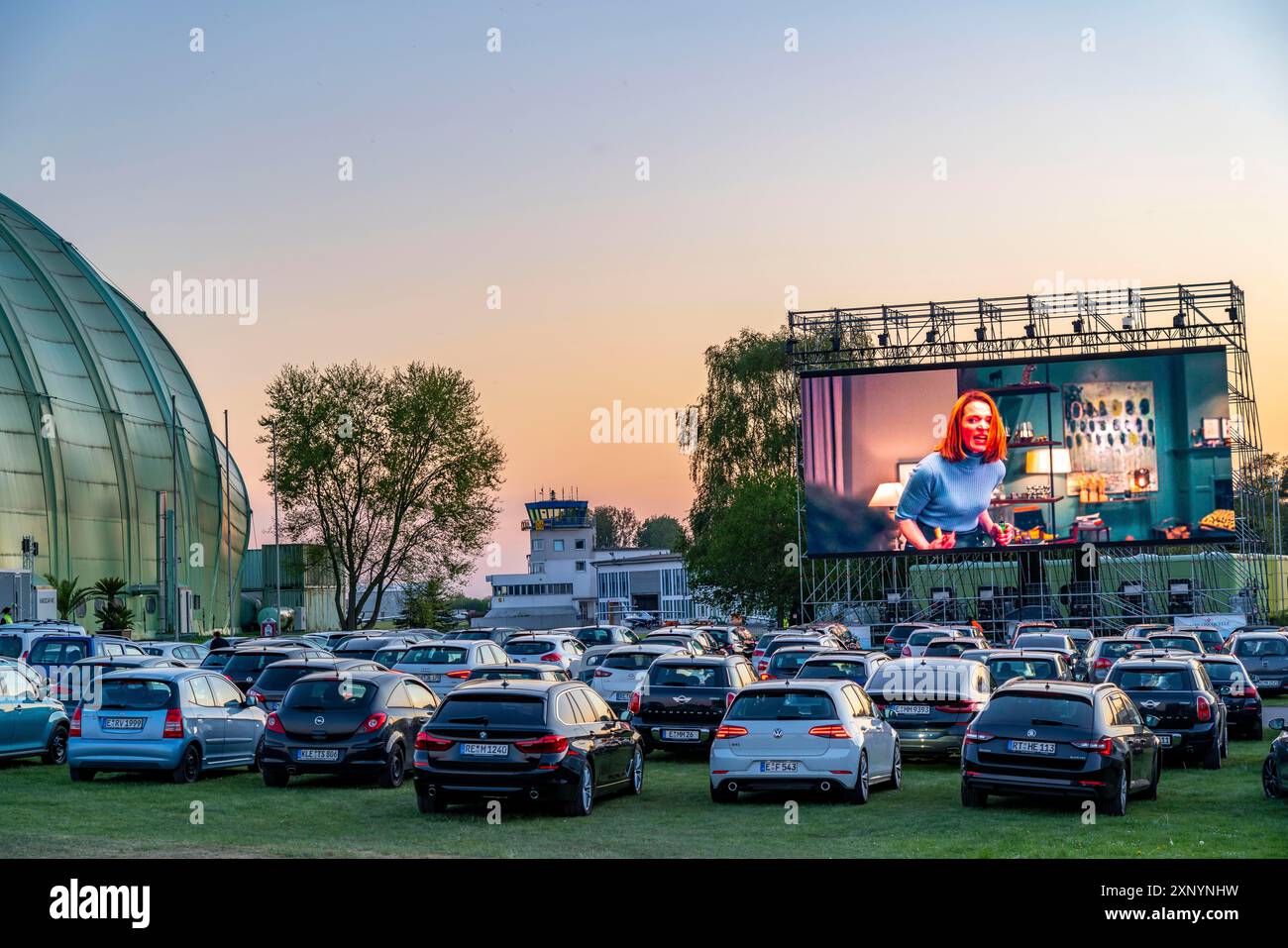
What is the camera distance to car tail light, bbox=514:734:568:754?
1577 cm

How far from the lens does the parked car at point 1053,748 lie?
618 inches

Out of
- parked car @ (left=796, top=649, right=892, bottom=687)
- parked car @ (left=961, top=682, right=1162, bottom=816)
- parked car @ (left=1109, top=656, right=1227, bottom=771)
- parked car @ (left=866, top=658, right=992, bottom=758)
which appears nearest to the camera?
parked car @ (left=961, top=682, right=1162, bottom=816)

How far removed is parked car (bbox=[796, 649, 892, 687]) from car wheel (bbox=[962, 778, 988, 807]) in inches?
327

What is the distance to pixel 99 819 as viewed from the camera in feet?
51.3

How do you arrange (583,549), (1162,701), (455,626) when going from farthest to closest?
(583,549) < (455,626) < (1162,701)

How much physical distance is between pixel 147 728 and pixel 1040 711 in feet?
35.9

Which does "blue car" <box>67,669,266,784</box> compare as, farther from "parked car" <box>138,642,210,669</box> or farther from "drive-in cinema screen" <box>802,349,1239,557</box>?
"drive-in cinema screen" <box>802,349,1239,557</box>

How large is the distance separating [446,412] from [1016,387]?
2967 cm

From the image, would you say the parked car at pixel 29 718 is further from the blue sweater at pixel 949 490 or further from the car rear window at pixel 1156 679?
the blue sweater at pixel 949 490

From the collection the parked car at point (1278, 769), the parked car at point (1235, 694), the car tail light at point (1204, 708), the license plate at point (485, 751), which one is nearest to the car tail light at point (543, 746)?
the license plate at point (485, 751)

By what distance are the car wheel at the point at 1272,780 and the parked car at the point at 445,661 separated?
1513 cm

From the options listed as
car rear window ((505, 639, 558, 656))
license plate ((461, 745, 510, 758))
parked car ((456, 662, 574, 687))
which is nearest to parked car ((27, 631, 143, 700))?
parked car ((456, 662, 574, 687))
